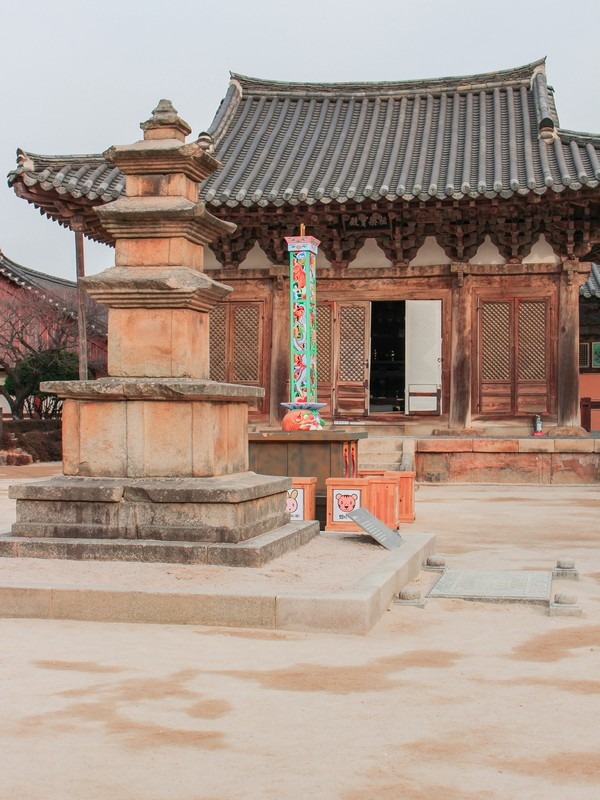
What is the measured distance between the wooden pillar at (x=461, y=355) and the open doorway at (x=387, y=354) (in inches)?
171

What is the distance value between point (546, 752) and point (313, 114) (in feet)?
60.9

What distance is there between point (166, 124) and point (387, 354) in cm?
1557

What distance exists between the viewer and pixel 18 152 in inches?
650

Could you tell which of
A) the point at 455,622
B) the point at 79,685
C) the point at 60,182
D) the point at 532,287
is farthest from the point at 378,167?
the point at 79,685

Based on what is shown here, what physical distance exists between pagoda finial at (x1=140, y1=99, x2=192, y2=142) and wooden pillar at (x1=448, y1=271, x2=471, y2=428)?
10039 mm

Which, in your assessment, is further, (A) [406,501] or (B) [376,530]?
(A) [406,501]

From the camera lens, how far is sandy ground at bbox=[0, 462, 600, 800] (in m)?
3.28

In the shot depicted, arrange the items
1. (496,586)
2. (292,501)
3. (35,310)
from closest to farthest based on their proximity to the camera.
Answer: (496,586) → (292,501) → (35,310)

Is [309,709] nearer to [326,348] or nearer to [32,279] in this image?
[326,348]

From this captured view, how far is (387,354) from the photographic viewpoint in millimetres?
23047

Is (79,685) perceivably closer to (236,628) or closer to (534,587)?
(236,628)

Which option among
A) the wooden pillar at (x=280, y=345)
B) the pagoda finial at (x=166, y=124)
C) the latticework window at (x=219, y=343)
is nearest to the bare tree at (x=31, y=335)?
the latticework window at (x=219, y=343)

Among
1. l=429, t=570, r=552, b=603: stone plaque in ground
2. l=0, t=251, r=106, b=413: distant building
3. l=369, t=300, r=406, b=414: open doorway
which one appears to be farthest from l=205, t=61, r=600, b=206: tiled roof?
l=0, t=251, r=106, b=413: distant building

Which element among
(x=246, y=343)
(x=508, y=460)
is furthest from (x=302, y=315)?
(x=508, y=460)
